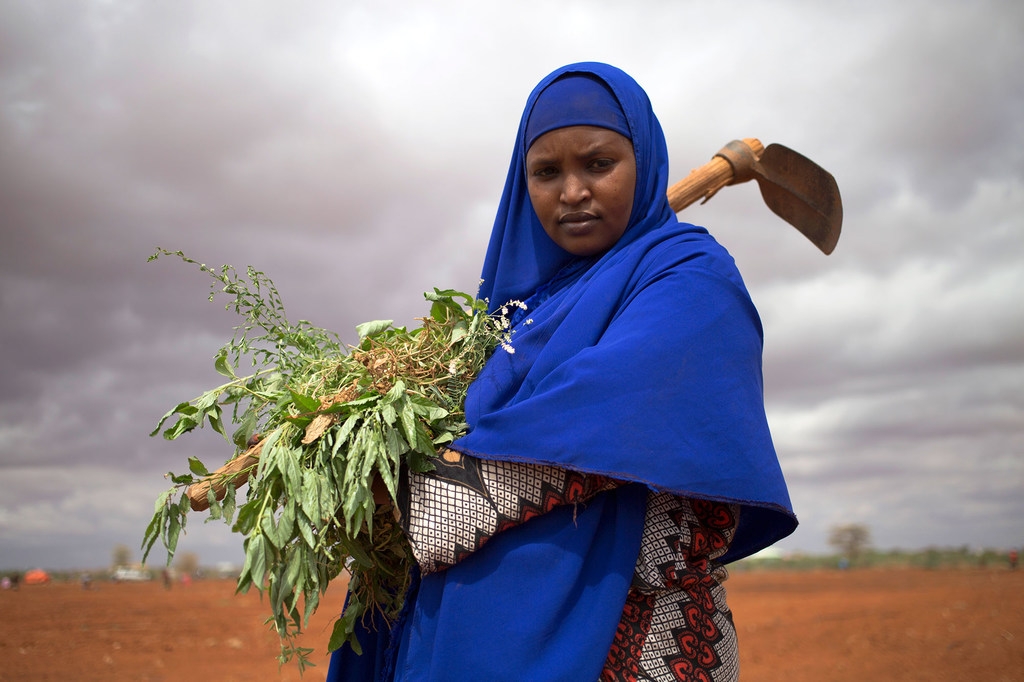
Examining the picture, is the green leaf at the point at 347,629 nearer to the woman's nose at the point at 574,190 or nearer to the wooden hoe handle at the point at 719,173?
the woman's nose at the point at 574,190

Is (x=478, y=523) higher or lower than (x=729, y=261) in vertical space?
lower

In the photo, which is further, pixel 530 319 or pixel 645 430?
pixel 530 319

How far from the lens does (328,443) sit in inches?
76.7

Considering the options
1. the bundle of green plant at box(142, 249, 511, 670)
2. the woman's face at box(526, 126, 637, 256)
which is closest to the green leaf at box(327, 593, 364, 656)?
the bundle of green plant at box(142, 249, 511, 670)

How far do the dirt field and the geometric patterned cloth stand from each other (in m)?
6.20

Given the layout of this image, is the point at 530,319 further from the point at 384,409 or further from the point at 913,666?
the point at 913,666

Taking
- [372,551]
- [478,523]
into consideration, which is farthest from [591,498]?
[372,551]

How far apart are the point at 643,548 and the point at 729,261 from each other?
0.91 m

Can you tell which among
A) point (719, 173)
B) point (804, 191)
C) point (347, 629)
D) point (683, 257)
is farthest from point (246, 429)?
point (804, 191)

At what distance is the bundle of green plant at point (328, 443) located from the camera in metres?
1.86

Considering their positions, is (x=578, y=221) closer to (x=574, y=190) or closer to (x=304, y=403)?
(x=574, y=190)

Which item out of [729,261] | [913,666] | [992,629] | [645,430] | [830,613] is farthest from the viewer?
[830,613]

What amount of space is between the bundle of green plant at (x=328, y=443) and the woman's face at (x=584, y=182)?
1.34 feet

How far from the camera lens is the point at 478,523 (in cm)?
188
